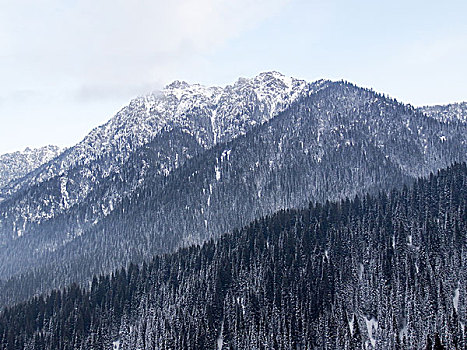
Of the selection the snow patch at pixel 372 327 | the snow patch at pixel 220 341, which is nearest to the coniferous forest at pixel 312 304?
the snow patch at pixel 372 327

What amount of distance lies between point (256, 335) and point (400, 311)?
49.8m

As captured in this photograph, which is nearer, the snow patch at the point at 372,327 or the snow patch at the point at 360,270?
the snow patch at the point at 372,327

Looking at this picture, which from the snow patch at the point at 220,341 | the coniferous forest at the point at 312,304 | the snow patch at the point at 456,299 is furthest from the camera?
the snow patch at the point at 220,341

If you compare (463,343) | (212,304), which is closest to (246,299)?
(212,304)

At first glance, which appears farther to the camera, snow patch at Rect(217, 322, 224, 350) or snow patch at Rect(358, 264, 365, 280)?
snow patch at Rect(358, 264, 365, 280)

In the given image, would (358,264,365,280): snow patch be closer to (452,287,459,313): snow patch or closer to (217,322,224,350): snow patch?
(452,287,459,313): snow patch

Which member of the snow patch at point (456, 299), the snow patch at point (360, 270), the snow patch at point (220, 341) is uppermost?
the snow patch at point (360, 270)

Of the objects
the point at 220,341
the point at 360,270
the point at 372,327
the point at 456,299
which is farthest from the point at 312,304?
the point at 456,299

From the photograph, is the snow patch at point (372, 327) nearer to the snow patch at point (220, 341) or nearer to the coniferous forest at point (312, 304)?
the coniferous forest at point (312, 304)

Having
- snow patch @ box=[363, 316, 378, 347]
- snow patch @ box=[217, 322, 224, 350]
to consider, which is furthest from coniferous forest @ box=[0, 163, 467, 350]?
snow patch @ box=[217, 322, 224, 350]

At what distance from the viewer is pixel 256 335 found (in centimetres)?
15675

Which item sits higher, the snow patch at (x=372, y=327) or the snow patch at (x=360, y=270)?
the snow patch at (x=360, y=270)

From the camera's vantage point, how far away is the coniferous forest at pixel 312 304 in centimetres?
15012

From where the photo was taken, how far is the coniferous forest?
150125 mm
